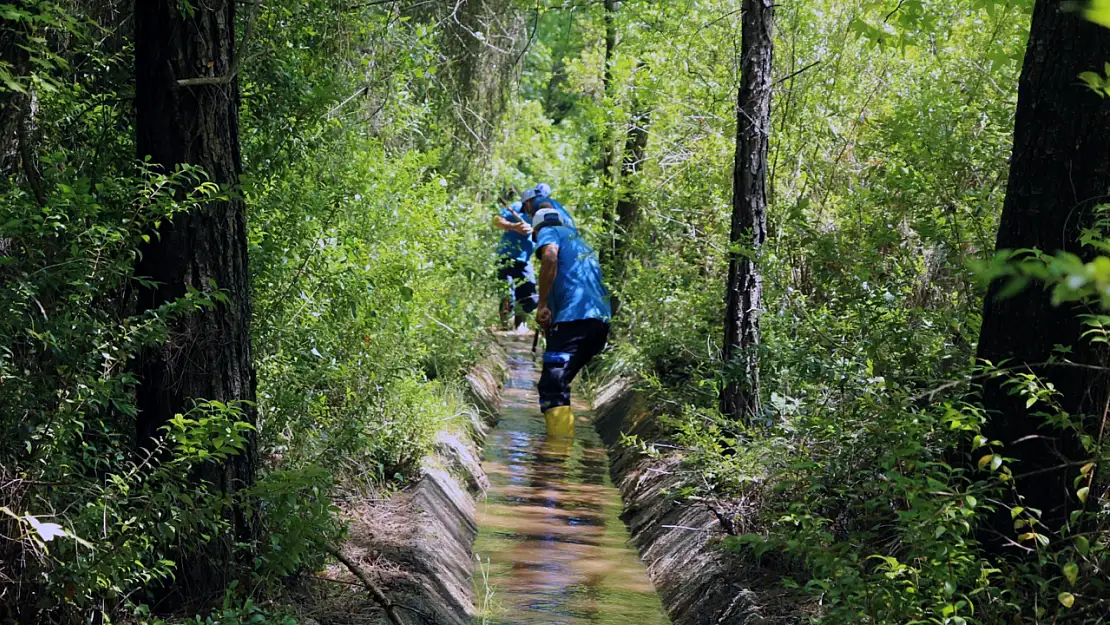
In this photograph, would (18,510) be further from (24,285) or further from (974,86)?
(974,86)

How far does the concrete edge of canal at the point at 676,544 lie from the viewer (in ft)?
20.4

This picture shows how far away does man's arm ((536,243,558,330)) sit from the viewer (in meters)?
12.4

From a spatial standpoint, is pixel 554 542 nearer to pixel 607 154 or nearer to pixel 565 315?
pixel 565 315

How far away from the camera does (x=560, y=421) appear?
12531 millimetres

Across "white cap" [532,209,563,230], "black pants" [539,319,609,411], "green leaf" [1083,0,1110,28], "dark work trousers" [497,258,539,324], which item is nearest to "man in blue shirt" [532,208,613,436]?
"black pants" [539,319,609,411]

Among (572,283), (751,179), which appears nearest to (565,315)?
(572,283)

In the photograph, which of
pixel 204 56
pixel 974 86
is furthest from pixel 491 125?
pixel 204 56

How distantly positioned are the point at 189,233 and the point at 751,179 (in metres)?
4.39

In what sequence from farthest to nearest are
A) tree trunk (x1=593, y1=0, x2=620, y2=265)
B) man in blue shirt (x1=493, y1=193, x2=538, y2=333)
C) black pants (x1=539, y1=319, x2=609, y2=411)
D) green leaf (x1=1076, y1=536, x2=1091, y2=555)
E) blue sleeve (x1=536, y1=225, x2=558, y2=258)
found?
1. man in blue shirt (x1=493, y1=193, x2=538, y2=333)
2. tree trunk (x1=593, y1=0, x2=620, y2=265)
3. blue sleeve (x1=536, y1=225, x2=558, y2=258)
4. black pants (x1=539, y1=319, x2=609, y2=411)
5. green leaf (x1=1076, y1=536, x2=1091, y2=555)

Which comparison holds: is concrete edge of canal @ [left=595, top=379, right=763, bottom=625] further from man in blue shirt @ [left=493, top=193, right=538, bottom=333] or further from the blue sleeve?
man in blue shirt @ [left=493, top=193, right=538, bottom=333]

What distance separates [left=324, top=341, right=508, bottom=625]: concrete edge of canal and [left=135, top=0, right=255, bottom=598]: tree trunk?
3.87 feet

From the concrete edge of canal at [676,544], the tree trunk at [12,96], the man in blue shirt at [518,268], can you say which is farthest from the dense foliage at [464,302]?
the man in blue shirt at [518,268]

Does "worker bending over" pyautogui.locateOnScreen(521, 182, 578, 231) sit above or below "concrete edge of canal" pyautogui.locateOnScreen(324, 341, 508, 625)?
above

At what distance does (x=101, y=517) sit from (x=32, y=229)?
1.06 meters
